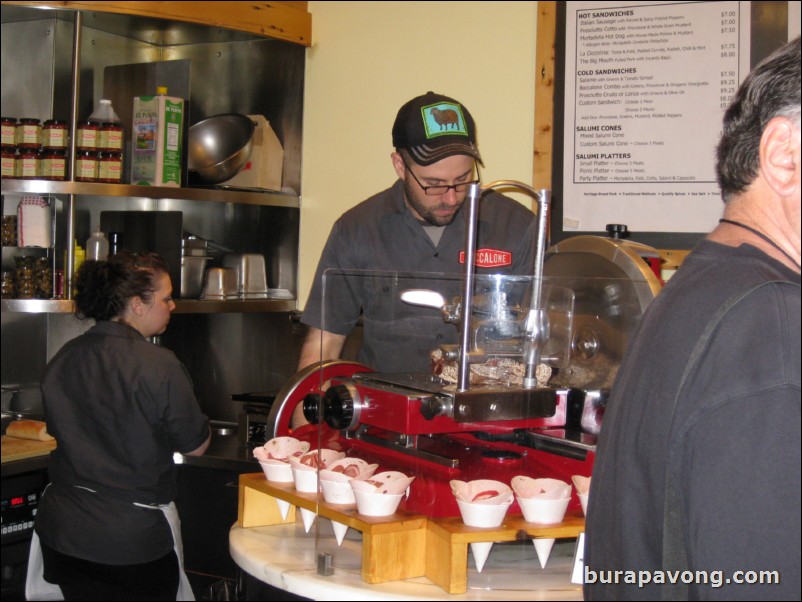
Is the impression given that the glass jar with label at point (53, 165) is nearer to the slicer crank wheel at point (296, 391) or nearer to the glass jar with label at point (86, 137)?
the glass jar with label at point (86, 137)

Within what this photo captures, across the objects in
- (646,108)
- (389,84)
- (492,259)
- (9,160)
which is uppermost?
(389,84)

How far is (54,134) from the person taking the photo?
10.4ft

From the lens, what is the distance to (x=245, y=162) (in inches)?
134

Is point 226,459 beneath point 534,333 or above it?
beneath

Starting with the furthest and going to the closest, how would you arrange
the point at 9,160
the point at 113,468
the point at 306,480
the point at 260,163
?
the point at 260,163 → the point at 9,160 → the point at 113,468 → the point at 306,480

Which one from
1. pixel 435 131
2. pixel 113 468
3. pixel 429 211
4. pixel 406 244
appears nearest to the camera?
pixel 435 131

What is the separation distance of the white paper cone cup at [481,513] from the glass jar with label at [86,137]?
91.6 inches

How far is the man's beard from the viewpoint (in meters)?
2.42

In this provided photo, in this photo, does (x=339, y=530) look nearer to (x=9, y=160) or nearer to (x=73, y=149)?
(x=73, y=149)

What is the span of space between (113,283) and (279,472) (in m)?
1.45

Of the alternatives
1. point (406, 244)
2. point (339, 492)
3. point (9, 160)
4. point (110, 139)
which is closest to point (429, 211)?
point (406, 244)

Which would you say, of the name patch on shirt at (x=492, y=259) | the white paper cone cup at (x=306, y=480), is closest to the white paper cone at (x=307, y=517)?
the white paper cone cup at (x=306, y=480)

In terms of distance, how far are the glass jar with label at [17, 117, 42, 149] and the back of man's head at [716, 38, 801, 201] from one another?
282 centimetres

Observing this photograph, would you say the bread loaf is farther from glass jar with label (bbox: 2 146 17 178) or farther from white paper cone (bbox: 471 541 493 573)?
white paper cone (bbox: 471 541 493 573)
